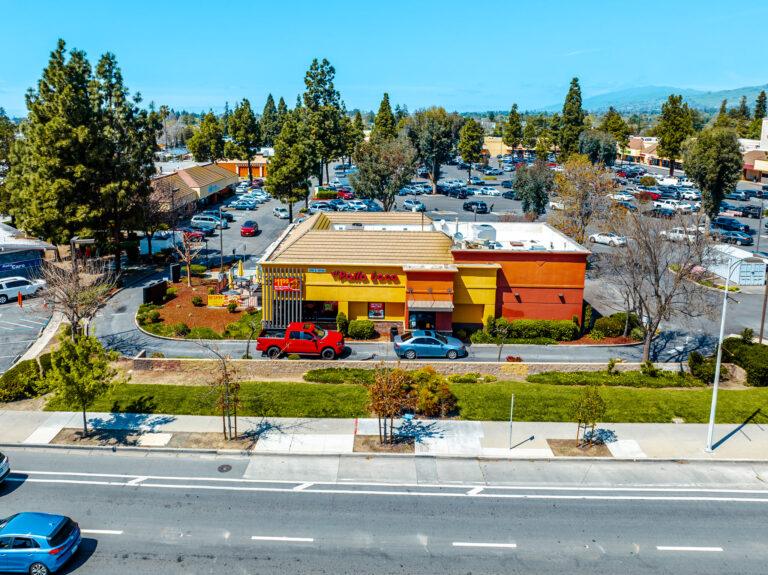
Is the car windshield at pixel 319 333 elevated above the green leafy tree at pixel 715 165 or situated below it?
below

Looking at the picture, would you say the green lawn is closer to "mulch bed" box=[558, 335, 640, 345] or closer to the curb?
the curb

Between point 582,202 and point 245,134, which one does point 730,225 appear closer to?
point 582,202

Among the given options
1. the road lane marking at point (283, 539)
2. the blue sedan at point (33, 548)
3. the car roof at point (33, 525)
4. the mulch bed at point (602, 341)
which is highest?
the mulch bed at point (602, 341)

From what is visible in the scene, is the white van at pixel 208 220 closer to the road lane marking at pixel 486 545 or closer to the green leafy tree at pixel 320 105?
the green leafy tree at pixel 320 105

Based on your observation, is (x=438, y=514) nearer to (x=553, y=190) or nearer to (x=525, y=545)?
(x=525, y=545)

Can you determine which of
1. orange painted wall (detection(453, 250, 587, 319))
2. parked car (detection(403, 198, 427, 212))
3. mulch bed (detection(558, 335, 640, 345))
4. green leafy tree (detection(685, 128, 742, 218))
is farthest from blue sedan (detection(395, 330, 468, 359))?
parked car (detection(403, 198, 427, 212))

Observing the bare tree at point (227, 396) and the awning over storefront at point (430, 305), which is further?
the awning over storefront at point (430, 305)

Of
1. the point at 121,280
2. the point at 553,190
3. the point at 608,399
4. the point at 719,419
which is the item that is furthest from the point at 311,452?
the point at 553,190

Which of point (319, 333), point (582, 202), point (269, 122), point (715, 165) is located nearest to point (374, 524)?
point (319, 333)

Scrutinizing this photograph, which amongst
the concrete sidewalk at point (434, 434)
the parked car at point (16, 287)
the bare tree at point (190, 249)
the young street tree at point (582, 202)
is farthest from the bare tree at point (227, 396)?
the young street tree at point (582, 202)
